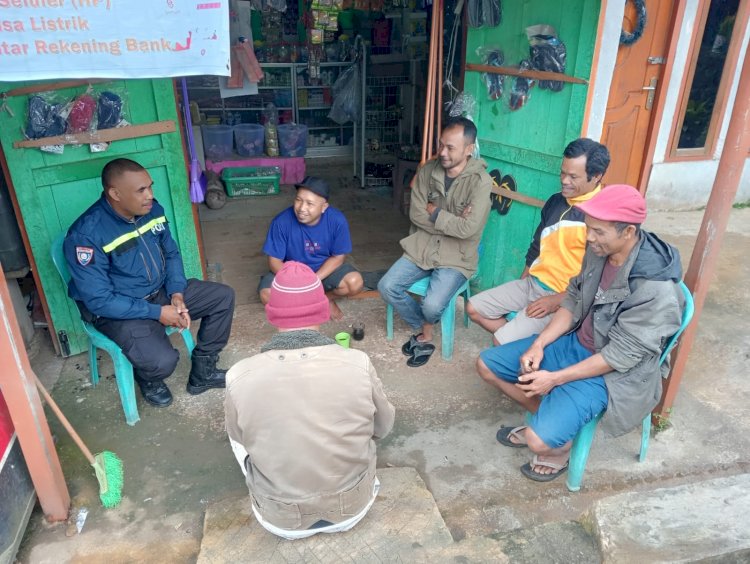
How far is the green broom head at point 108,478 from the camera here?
2693 mm

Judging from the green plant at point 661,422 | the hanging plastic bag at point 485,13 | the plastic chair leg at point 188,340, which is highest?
the hanging plastic bag at point 485,13

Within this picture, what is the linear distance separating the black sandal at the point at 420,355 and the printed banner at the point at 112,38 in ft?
7.23

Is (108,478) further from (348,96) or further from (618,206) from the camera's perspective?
(348,96)

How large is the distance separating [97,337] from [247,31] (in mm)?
2804

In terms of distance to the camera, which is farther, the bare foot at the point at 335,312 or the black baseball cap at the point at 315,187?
the bare foot at the point at 335,312

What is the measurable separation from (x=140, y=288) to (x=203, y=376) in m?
0.65

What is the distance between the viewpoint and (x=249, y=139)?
7484 millimetres

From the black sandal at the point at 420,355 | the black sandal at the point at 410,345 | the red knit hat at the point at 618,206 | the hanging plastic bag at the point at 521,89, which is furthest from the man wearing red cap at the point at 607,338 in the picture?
the hanging plastic bag at the point at 521,89

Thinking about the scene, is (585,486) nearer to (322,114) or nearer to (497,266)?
(497,266)

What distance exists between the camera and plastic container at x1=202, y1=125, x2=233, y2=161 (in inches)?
288

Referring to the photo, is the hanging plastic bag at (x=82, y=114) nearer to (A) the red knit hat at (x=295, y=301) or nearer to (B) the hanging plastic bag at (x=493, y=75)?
(A) the red knit hat at (x=295, y=301)

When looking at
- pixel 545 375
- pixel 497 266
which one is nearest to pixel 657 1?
pixel 497 266

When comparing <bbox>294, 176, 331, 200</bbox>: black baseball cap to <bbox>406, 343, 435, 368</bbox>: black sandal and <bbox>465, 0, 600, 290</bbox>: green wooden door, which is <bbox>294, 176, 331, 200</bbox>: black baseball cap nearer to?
<bbox>406, 343, 435, 368</bbox>: black sandal

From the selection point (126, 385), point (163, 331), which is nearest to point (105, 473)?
point (126, 385)
